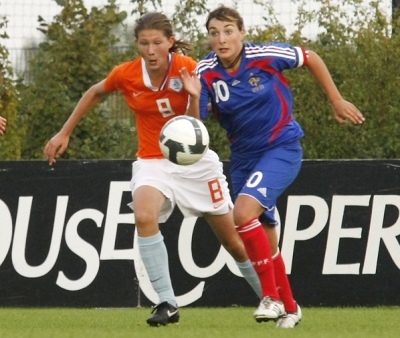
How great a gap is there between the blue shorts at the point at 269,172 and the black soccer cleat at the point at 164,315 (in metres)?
0.87

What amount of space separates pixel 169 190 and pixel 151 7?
641 cm

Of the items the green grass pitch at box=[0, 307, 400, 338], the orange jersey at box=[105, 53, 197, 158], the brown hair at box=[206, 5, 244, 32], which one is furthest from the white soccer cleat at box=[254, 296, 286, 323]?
the brown hair at box=[206, 5, 244, 32]

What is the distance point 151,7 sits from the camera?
14.8m

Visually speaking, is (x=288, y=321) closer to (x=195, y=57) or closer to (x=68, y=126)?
(x=68, y=126)

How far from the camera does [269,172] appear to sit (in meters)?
8.09

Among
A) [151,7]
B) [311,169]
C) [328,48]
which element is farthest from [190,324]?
[151,7]

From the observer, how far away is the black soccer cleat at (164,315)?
323 inches

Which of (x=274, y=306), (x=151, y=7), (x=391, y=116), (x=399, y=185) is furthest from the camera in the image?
(x=151, y=7)

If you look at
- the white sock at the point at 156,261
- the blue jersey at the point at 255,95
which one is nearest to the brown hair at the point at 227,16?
the blue jersey at the point at 255,95

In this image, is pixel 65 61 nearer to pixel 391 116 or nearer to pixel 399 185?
pixel 391 116

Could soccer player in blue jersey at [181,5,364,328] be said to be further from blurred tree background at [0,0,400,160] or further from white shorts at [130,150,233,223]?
blurred tree background at [0,0,400,160]

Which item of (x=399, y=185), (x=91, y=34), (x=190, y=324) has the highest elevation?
(x=91, y=34)

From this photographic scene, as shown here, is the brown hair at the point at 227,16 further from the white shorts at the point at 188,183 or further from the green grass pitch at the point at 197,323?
the green grass pitch at the point at 197,323

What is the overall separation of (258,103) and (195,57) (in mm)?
5616
